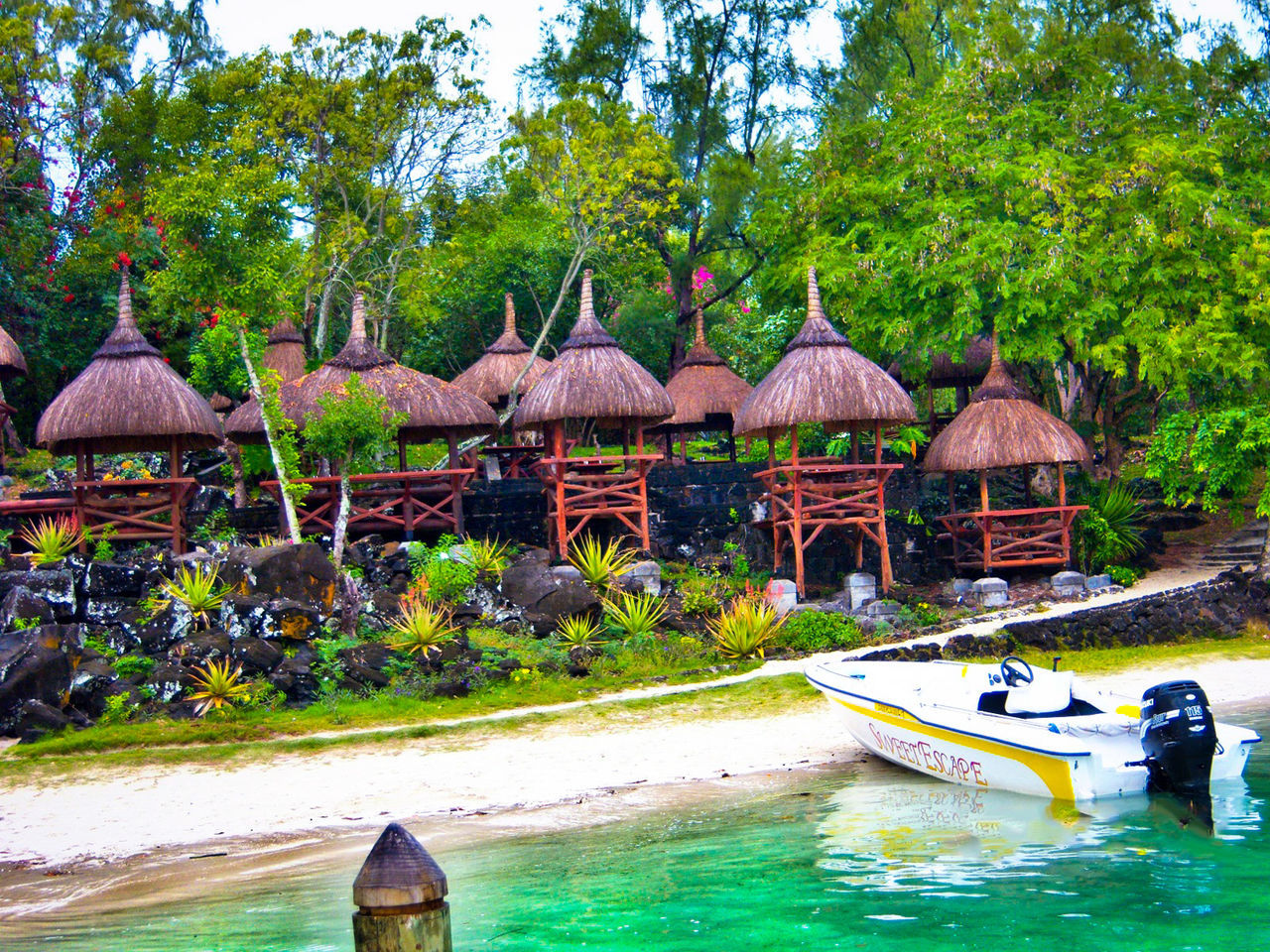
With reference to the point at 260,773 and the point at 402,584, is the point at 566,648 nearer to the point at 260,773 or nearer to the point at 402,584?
the point at 402,584

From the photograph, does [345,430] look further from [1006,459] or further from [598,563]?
[1006,459]

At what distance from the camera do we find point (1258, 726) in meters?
13.4

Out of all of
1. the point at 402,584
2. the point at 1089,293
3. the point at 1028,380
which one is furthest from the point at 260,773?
the point at 1028,380

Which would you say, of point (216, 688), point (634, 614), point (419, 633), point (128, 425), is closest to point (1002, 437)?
point (634, 614)

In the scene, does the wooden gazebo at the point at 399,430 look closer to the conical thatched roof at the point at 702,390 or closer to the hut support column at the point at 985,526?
the conical thatched roof at the point at 702,390

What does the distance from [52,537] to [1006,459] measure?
1484cm

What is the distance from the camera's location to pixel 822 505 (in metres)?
20.4

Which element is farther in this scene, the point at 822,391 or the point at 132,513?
the point at 822,391

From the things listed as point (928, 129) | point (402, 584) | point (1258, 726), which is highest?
point (928, 129)

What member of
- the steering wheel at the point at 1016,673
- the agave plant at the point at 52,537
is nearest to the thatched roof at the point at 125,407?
the agave plant at the point at 52,537

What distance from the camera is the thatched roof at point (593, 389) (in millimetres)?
20203

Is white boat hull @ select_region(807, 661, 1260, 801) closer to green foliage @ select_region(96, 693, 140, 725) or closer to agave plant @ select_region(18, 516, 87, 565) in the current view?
green foliage @ select_region(96, 693, 140, 725)

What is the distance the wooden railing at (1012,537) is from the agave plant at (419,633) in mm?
9964

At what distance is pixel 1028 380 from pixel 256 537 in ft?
58.1
